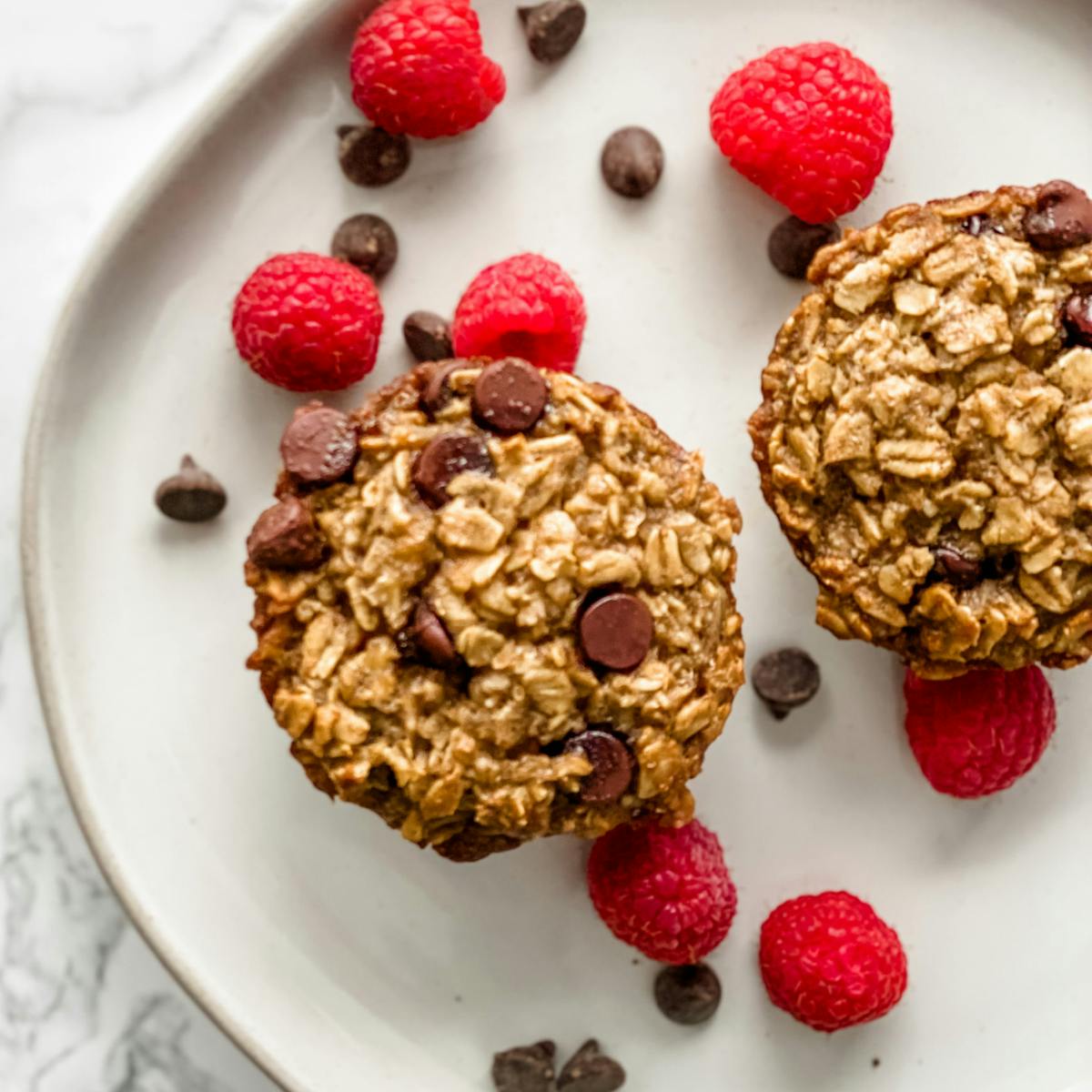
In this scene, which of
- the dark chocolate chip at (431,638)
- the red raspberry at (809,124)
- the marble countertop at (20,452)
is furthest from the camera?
the marble countertop at (20,452)

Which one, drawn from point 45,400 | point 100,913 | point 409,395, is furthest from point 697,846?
point 45,400

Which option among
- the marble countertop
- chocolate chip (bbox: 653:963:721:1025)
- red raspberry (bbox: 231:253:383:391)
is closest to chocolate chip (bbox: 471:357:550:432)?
red raspberry (bbox: 231:253:383:391)

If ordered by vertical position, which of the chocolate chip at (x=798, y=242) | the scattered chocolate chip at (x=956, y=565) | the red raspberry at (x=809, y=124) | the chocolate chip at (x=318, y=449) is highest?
the red raspberry at (x=809, y=124)

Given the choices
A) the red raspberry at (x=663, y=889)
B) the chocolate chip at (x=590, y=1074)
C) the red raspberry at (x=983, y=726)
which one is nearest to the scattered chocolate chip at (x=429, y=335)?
the red raspberry at (x=663, y=889)

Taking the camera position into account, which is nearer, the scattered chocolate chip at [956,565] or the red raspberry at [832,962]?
the scattered chocolate chip at [956,565]

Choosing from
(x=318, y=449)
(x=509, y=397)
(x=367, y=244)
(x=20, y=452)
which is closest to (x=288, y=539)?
(x=318, y=449)

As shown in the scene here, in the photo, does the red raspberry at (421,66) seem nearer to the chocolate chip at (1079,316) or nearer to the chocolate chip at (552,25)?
the chocolate chip at (552,25)

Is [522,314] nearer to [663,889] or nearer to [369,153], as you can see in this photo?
[369,153]
